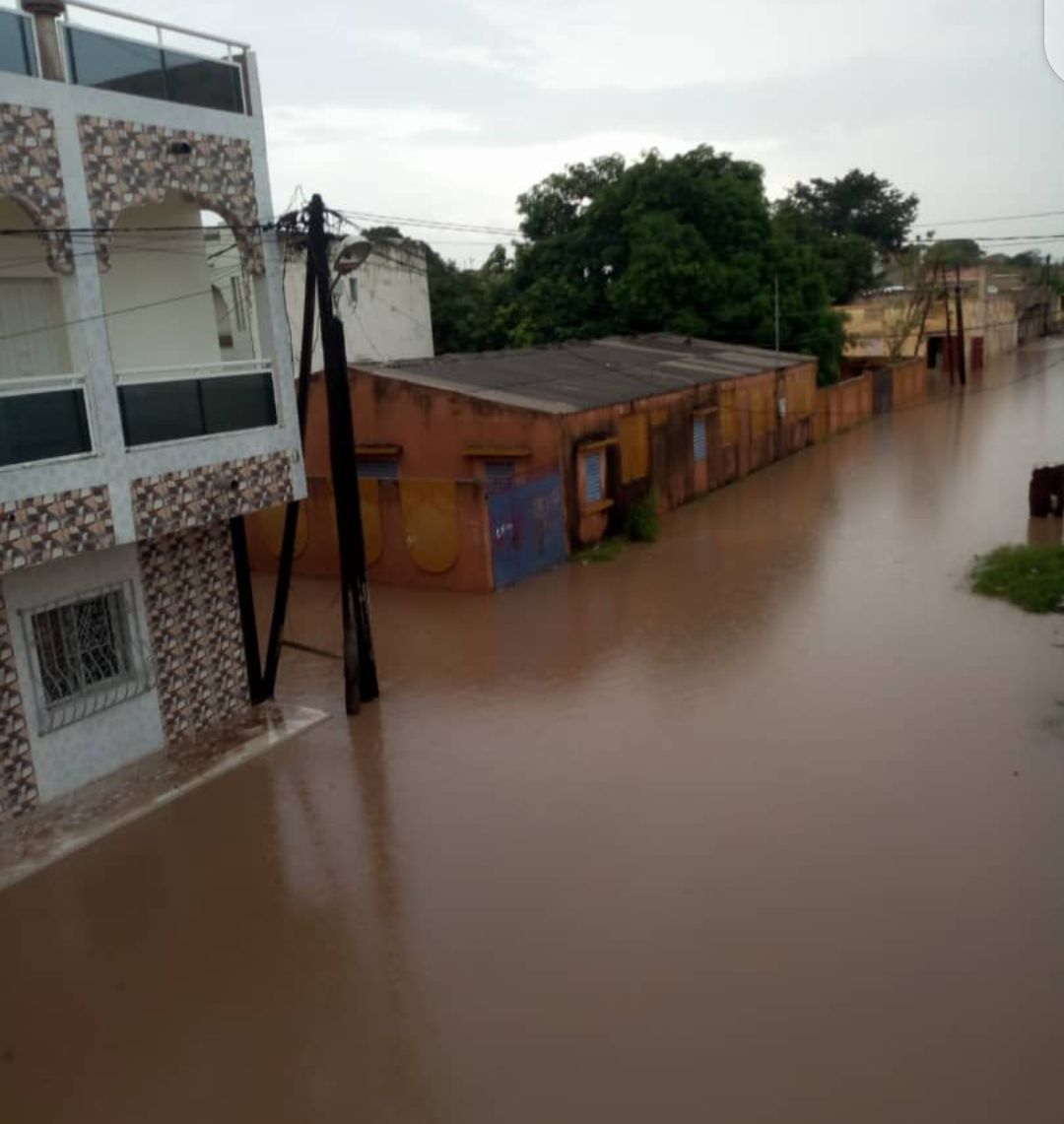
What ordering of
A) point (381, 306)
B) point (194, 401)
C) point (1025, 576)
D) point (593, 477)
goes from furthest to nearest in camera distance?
1. point (381, 306)
2. point (593, 477)
3. point (1025, 576)
4. point (194, 401)

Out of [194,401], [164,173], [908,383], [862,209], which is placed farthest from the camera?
[862,209]

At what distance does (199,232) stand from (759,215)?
22.7 metres

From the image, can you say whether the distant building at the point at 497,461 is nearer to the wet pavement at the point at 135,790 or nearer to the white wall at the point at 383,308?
the wet pavement at the point at 135,790

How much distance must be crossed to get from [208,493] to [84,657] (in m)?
1.86

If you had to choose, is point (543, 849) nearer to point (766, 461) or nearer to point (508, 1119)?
point (508, 1119)

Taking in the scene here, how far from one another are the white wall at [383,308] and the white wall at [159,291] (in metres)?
17.4

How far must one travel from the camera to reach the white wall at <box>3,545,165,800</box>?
8.62m

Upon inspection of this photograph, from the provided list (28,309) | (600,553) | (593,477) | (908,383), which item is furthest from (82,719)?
(908,383)

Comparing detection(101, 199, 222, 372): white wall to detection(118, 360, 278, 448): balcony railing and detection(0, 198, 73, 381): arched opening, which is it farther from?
detection(0, 198, 73, 381): arched opening

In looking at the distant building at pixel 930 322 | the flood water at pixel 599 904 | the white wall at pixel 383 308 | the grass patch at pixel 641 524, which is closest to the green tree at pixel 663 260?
the white wall at pixel 383 308

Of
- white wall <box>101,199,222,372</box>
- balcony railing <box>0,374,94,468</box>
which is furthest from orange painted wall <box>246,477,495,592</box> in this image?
balcony railing <box>0,374,94,468</box>

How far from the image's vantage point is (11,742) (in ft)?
28.1

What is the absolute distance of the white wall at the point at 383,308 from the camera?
29.1 meters

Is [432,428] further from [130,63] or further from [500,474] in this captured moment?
[130,63]
